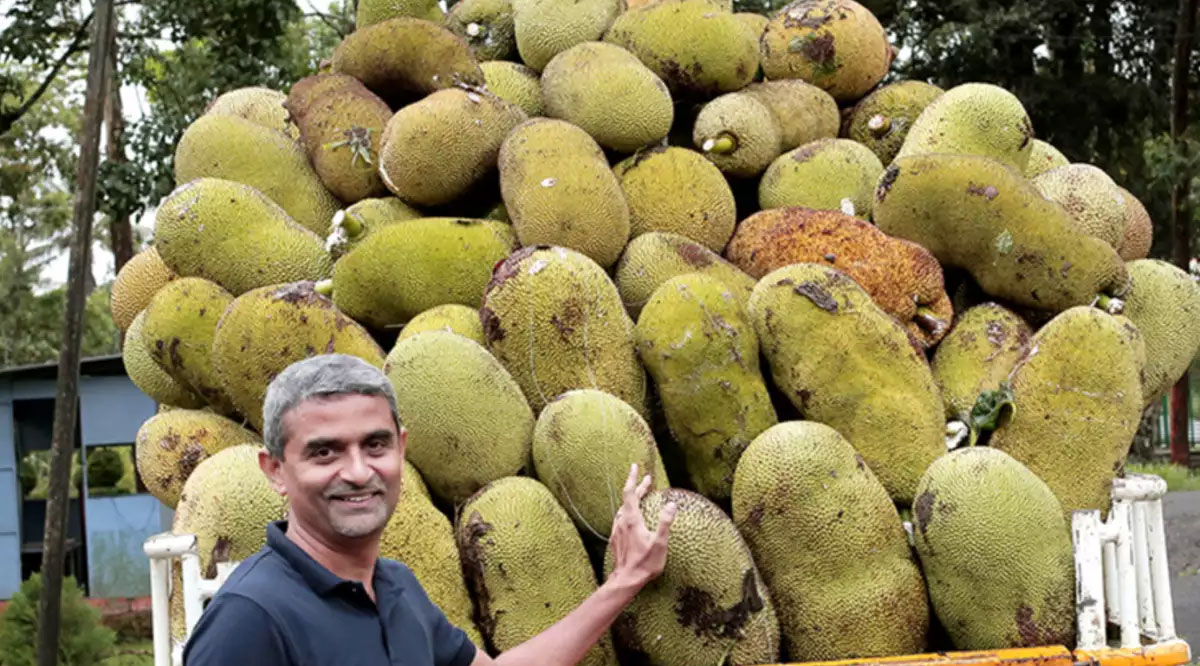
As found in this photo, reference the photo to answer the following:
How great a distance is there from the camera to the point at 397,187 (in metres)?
4.30

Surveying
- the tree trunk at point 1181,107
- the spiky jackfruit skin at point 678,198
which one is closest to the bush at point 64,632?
the spiky jackfruit skin at point 678,198

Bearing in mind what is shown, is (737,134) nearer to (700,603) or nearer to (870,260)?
(870,260)

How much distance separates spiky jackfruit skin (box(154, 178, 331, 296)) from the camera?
420 centimetres

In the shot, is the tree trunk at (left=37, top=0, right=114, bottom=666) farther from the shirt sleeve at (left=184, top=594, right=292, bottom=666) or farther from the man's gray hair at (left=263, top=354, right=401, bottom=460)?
the shirt sleeve at (left=184, top=594, right=292, bottom=666)

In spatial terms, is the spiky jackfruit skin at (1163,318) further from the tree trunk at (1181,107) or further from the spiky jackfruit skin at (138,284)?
the tree trunk at (1181,107)

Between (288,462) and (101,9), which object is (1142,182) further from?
(288,462)

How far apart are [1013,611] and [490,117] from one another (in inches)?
91.0

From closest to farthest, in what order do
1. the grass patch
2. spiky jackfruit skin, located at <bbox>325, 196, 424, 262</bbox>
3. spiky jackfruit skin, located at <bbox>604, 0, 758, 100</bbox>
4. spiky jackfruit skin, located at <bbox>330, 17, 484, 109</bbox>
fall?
spiky jackfruit skin, located at <bbox>325, 196, 424, 262</bbox> < spiky jackfruit skin, located at <bbox>330, 17, 484, 109</bbox> < spiky jackfruit skin, located at <bbox>604, 0, 758, 100</bbox> < the grass patch

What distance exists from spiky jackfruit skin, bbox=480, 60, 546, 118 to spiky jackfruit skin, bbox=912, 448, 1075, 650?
2.20m

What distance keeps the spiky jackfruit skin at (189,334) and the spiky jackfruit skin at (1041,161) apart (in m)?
2.95

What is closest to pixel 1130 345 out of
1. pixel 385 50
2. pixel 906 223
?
pixel 906 223

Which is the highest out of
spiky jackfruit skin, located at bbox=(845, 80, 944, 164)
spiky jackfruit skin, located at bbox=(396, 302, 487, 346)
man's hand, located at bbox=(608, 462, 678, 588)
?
spiky jackfruit skin, located at bbox=(845, 80, 944, 164)

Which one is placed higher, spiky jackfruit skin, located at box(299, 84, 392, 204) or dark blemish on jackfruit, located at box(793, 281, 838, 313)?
spiky jackfruit skin, located at box(299, 84, 392, 204)

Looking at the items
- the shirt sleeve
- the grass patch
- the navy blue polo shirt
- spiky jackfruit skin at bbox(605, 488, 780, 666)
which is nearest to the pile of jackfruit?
spiky jackfruit skin at bbox(605, 488, 780, 666)
